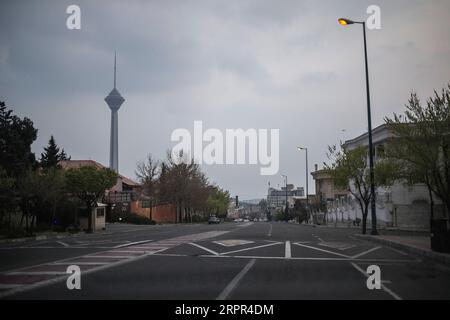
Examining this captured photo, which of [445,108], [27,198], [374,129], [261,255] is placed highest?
[374,129]

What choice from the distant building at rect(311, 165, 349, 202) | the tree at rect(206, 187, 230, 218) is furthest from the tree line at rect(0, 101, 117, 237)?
the distant building at rect(311, 165, 349, 202)

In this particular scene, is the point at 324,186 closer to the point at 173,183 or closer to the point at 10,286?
the point at 173,183

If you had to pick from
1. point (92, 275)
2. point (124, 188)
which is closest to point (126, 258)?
point (92, 275)

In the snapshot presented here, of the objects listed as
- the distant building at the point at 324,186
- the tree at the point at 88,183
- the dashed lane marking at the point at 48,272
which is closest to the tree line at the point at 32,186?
the tree at the point at 88,183

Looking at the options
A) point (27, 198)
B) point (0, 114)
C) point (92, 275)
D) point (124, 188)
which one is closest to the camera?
point (92, 275)

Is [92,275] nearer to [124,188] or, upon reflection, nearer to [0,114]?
[0,114]

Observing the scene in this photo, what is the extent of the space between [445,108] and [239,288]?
46.6 ft

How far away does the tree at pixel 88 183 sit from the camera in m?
39.4

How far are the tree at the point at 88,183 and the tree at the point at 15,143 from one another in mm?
4818

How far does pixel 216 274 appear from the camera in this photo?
36.9ft

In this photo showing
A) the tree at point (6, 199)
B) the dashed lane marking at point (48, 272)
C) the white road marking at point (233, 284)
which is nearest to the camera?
the white road marking at point (233, 284)

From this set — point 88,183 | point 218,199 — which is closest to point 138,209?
point 88,183

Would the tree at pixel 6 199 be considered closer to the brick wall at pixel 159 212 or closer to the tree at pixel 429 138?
the tree at pixel 429 138

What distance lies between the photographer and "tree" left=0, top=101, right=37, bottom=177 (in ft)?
141
